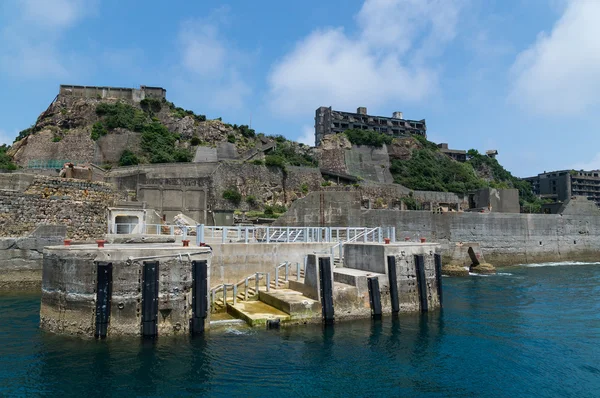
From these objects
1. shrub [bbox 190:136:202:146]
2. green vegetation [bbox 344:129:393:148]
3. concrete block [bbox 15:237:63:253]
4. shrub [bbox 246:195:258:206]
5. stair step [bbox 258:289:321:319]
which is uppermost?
green vegetation [bbox 344:129:393:148]

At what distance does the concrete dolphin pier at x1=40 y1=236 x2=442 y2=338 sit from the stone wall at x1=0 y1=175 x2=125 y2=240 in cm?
969

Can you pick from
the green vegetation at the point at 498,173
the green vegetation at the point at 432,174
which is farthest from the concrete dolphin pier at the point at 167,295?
the green vegetation at the point at 498,173

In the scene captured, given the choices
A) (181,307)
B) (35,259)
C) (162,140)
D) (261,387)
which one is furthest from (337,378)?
(162,140)

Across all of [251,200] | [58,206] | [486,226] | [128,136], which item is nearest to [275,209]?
[251,200]

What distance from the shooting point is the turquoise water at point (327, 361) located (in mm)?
9883

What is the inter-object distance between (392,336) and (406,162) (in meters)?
58.6

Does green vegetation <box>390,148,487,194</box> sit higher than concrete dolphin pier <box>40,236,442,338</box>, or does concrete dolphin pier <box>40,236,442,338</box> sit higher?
green vegetation <box>390,148,487,194</box>

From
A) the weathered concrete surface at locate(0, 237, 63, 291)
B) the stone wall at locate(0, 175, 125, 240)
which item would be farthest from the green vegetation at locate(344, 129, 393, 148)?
the weathered concrete surface at locate(0, 237, 63, 291)

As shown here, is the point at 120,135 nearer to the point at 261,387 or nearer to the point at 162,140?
the point at 162,140

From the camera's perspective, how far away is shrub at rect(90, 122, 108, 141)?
55.0 meters

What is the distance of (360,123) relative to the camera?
8944cm

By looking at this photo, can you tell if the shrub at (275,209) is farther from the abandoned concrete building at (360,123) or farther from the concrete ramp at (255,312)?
the abandoned concrete building at (360,123)

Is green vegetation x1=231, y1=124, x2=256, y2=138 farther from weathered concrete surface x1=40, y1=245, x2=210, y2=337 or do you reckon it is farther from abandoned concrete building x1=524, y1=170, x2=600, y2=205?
abandoned concrete building x1=524, y1=170, x2=600, y2=205

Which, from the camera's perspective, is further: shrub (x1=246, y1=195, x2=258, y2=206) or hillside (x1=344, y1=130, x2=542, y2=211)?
hillside (x1=344, y1=130, x2=542, y2=211)
